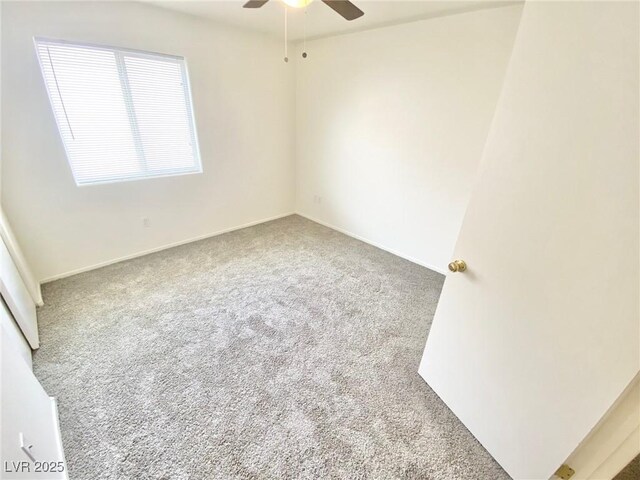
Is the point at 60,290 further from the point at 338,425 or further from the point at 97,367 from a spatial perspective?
the point at 338,425

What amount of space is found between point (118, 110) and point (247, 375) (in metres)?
2.58

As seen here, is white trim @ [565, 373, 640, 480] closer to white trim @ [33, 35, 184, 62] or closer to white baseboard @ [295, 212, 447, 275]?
white baseboard @ [295, 212, 447, 275]

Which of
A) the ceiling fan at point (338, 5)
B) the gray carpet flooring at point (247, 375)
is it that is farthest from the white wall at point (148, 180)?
A: the ceiling fan at point (338, 5)

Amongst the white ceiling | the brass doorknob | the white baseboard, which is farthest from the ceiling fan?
the white baseboard

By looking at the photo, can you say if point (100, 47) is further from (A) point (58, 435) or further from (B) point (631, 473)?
(B) point (631, 473)

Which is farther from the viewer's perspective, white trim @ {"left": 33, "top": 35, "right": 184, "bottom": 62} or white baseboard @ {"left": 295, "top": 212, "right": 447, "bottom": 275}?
white baseboard @ {"left": 295, "top": 212, "right": 447, "bottom": 275}

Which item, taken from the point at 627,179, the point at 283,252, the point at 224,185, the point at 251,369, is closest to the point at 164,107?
the point at 224,185

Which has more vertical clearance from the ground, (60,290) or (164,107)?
(164,107)

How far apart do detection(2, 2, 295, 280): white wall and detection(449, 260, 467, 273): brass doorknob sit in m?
2.89

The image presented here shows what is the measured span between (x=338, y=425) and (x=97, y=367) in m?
1.50

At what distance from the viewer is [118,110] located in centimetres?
256

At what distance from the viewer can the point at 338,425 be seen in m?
1.45

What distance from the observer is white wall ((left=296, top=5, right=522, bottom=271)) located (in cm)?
227

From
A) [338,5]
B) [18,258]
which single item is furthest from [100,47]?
[338,5]
